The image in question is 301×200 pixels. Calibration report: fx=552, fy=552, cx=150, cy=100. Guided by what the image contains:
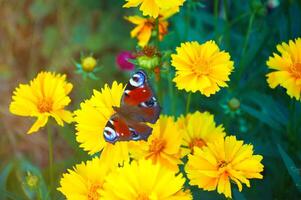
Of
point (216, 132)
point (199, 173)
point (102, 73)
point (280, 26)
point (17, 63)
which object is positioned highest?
point (17, 63)

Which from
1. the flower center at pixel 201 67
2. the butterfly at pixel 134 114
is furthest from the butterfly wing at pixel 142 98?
the flower center at pixel 201 67

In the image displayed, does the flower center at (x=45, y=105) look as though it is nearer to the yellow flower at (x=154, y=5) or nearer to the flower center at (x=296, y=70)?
the yellow flower at (x=154, y=5)

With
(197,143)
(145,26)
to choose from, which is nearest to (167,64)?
(145,26)

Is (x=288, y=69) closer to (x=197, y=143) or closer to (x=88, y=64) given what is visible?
(x=197, y=143)

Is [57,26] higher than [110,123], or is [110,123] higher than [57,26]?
[57,26]

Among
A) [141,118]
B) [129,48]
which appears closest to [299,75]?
[141,118]

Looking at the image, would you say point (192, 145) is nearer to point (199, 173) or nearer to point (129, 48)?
point (199, 173)

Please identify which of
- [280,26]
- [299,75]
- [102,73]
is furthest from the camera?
[102,73]

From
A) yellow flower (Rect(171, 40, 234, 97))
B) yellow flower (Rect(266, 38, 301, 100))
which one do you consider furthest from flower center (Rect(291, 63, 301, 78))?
yellow flower (Rect(171, 40, 234, 97))
